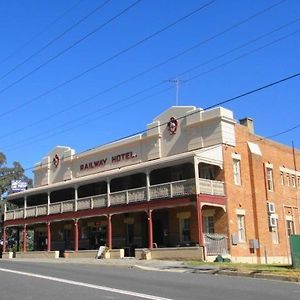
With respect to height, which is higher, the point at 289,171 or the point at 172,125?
the point at 172,125

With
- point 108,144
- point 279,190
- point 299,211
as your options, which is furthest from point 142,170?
point 299,211

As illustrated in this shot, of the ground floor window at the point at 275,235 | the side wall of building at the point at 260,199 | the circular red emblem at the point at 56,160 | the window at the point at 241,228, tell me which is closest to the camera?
the side wall of building at the point at 260,199

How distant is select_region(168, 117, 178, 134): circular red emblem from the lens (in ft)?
115

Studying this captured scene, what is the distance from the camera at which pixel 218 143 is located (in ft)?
108

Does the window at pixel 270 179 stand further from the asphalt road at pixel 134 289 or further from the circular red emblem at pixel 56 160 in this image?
the asphalt road at pixel 134 289

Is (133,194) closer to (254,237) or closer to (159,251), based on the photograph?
(159,251)

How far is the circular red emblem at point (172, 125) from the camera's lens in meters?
35.1

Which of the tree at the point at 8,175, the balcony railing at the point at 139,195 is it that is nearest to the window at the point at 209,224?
the balcony railing at the point at 139,195

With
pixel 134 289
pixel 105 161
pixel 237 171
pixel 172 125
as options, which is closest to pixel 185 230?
pixel 237 171

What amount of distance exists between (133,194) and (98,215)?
394 centimetres

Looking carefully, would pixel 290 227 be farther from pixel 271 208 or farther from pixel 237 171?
pixel 237 171

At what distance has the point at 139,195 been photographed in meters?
33.8

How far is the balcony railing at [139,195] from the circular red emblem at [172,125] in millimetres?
4401

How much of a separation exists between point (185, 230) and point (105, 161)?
32.3ft
